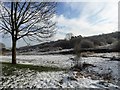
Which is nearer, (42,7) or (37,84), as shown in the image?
(37,84)

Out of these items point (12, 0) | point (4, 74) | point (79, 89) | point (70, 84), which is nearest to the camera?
point (79, 89)

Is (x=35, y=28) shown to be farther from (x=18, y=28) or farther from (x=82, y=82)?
(x=82, y=82)

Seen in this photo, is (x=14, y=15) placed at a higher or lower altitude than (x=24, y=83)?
higher

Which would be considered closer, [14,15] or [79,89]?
[79,89]

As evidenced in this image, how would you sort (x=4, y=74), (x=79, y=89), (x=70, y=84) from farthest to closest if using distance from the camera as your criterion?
(x=4, y=74) → (x=70, y=84) → (x=79, y=89)

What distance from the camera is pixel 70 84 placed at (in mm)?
9516

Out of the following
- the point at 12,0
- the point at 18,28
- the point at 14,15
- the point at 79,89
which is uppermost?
the point at 12,0

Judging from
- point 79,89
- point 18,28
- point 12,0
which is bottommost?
point 79,89

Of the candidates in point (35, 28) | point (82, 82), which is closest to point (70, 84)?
point (82, 82)

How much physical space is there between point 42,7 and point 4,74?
882cm

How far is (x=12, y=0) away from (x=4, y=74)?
8661 mm

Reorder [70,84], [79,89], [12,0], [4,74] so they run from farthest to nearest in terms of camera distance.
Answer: [12,0] < [4,74] < [70,84] < [79,89]

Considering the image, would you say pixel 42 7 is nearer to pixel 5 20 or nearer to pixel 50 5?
pixel 50 5

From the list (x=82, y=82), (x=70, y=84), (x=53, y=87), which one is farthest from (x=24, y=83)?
(x=82, y=82)
